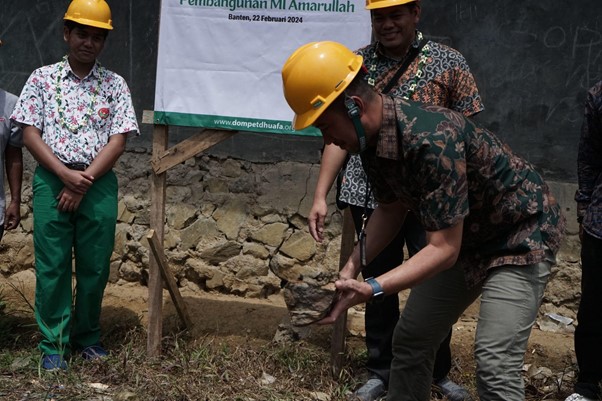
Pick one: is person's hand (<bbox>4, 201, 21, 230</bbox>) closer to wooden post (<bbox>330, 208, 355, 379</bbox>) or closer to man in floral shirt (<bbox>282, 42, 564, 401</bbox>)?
wooden post (<bbox>330, 208, 355, 379</bbox>)

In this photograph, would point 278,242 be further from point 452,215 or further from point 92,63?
point 452,215

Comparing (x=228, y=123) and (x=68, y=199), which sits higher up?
(x=228, y=123)

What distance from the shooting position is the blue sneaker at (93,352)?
5094 mm

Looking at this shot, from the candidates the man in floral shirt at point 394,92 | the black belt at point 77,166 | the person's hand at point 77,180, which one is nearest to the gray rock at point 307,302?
the man in floral shirt at point 394,92

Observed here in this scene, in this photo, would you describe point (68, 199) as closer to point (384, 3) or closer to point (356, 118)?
point (384, 3)

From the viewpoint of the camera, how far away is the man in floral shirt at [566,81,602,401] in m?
4.51

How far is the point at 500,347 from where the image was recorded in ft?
11.0

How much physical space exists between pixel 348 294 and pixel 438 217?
1.42ft

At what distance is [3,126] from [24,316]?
141 cm

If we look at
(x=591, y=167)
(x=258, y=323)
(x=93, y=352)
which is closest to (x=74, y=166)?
(x=93, y=352)

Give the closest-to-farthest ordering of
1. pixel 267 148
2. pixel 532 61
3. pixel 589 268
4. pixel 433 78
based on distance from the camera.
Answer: pixel 433 78 → pixel 589 268 → pixel 532 61 → pixel 267 148

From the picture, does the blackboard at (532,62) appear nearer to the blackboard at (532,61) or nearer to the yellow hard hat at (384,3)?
the blackboard at (532,61)

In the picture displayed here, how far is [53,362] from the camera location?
496 cm

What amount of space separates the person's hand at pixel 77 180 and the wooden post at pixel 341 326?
1463mm
